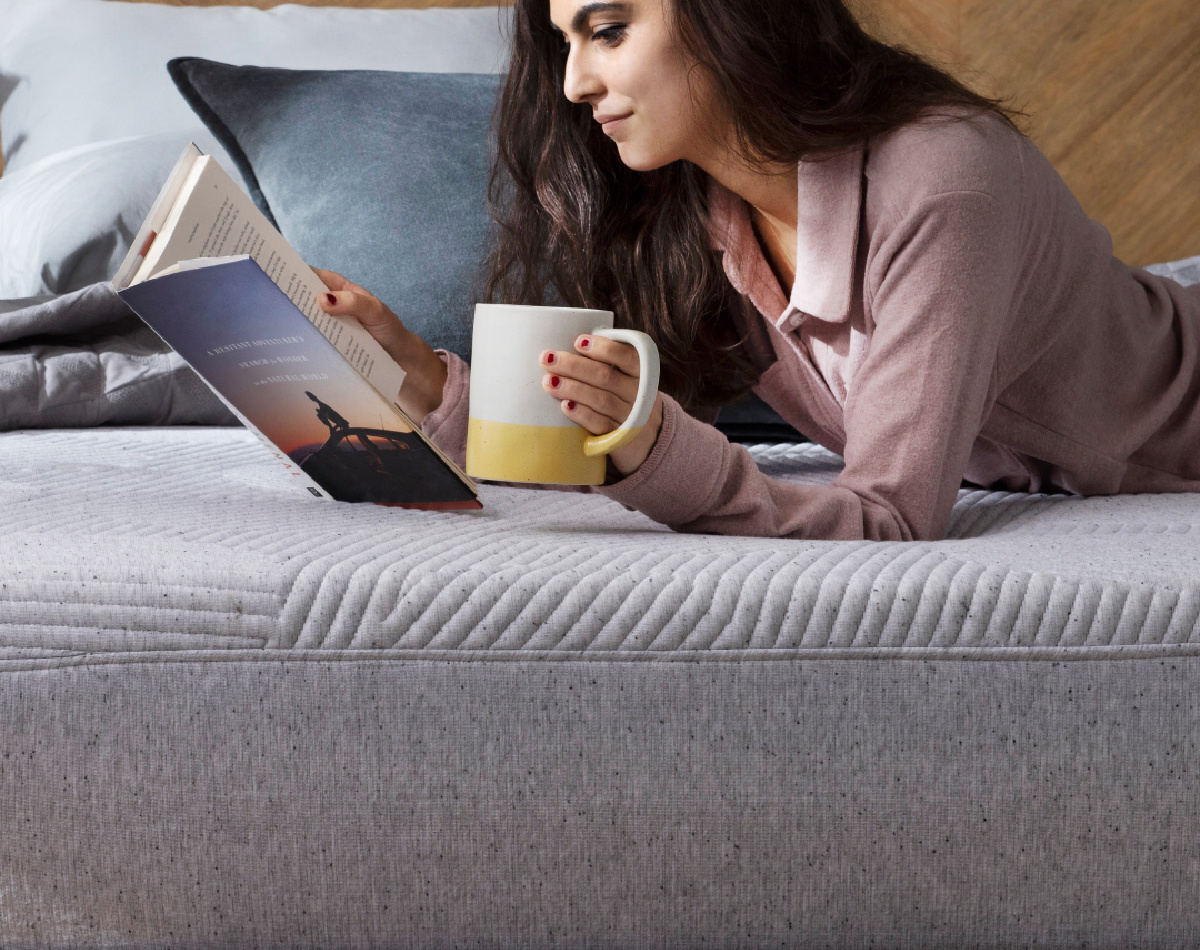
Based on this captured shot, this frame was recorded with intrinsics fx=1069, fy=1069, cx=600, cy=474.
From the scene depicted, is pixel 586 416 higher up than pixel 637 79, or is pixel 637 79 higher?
pixel 637 79

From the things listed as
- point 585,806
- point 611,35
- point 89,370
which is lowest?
point 89,370

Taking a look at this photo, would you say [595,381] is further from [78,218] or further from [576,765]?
[78,218]

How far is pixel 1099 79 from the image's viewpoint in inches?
77.2

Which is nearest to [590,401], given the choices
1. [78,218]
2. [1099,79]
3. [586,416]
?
[586,416]

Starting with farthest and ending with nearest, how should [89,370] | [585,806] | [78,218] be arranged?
1. [78,218]
2. [89,370]
3. [585,806]

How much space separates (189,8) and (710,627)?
1.51m

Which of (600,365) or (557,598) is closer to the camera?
(557,598)

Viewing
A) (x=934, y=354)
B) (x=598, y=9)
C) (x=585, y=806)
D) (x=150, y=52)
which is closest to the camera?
(x=585, y=806)

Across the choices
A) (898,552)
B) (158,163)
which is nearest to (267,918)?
(898,552)

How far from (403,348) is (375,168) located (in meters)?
0.39

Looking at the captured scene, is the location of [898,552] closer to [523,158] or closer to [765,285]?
[765,285]

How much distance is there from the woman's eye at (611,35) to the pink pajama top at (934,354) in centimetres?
18

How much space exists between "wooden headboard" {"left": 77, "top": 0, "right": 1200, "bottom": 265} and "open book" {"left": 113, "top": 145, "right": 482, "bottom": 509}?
5.18 ft

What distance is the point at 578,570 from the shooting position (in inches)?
20.3
